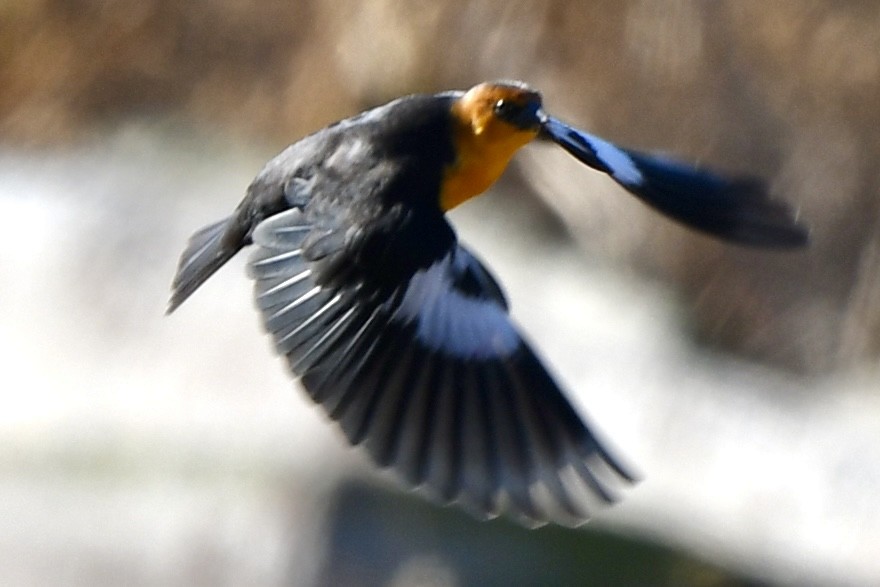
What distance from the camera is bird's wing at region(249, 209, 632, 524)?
8.72 ft

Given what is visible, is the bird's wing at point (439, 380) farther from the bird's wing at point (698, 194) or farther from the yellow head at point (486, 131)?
the bird's wing at point (698, 194)

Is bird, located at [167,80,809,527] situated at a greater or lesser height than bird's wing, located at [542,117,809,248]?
lesser

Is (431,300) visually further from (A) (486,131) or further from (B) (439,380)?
(A) (486,131)

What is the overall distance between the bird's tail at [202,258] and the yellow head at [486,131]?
50 centimetres

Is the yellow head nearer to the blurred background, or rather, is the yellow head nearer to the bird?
the bird

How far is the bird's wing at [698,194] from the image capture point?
2789 millimetres

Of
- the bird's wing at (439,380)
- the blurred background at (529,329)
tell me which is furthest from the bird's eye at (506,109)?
the blurred background at (529,329)

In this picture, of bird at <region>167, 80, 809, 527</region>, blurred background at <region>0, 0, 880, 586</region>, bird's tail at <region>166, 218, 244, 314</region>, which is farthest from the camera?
blurred background at <region>0, 0, 880, 586</region>

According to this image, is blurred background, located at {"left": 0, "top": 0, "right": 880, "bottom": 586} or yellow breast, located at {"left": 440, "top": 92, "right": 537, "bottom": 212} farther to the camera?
blurred background, located at {"left": 0, "top": 0, "right": 880, "bottom": 586}

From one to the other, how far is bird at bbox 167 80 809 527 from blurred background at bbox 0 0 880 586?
79.7 inches

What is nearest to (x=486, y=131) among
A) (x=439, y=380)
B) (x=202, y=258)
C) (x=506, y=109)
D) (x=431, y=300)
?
(x=506, y=109)

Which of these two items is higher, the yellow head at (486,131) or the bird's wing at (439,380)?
the yellow head at (486,131)

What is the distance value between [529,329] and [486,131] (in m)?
2.55

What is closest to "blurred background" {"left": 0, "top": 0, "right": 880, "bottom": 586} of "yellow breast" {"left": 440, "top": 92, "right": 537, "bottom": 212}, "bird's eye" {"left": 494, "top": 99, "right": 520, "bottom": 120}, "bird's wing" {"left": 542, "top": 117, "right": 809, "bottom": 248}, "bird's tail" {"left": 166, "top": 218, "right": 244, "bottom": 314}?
"bird's tail" {"left": 166, "top": 218, "right": 244, "bottom": 314}
